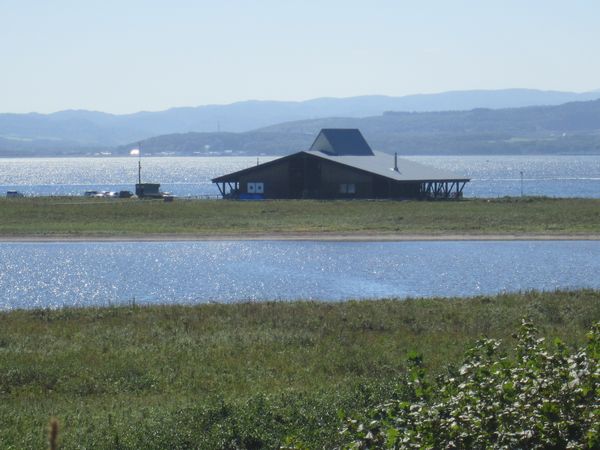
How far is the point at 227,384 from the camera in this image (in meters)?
21.4

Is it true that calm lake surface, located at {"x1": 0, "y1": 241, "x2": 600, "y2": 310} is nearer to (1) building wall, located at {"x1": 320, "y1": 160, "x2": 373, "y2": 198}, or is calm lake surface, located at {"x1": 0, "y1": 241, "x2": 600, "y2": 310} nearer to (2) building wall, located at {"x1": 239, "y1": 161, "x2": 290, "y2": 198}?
(1) building wall, located at {"x1": 320, "y1": 160, "x2": 373, "y2": 198}

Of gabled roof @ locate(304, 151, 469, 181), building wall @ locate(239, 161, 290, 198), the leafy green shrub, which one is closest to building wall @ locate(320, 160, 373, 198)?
gabled roof @ locate(304, 151, 469, 181)

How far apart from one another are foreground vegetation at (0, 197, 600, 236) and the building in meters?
5.23

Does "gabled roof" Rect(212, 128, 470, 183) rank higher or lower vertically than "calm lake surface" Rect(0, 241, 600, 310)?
higher

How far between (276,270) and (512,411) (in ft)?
119

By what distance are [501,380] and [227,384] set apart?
31.7ft

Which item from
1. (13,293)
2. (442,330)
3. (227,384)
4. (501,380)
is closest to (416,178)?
(13,293)

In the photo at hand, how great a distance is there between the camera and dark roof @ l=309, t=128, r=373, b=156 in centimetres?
9869

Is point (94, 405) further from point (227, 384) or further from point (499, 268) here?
point (499, 268)

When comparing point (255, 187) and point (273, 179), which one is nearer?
point (273, 179)

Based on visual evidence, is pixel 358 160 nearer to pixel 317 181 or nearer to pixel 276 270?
pixel 317 181

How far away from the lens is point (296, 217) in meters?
70.2

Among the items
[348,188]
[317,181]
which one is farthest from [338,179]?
[317,181]

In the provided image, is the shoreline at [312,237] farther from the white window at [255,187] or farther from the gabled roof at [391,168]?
the white window at [255,187]
